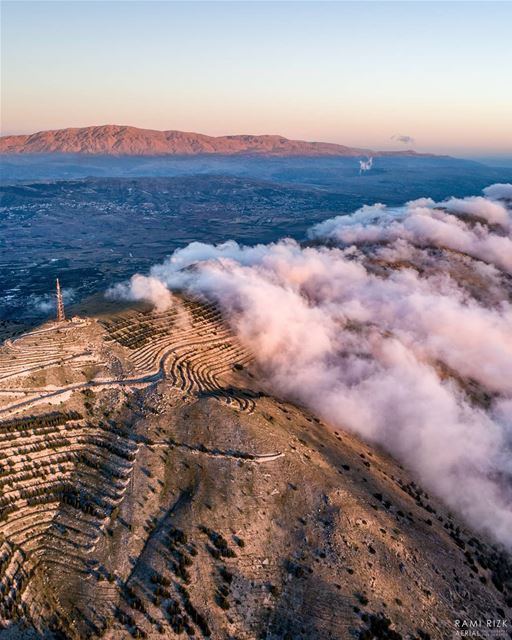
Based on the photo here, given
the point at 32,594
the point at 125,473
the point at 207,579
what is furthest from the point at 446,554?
the point at 32,594

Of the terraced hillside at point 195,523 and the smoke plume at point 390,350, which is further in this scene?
the smoke plume at point 390,350

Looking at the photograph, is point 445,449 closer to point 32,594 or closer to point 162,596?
point 162,596

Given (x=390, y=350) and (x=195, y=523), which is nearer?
(x=195, y=523)

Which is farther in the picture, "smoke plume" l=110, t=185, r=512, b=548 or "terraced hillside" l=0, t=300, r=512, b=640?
"smoke plume" l=110, t=185, r=512, b=548

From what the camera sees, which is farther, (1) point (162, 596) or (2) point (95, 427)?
(2) point (95, 427)

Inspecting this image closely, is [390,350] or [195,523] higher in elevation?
[195,523]
